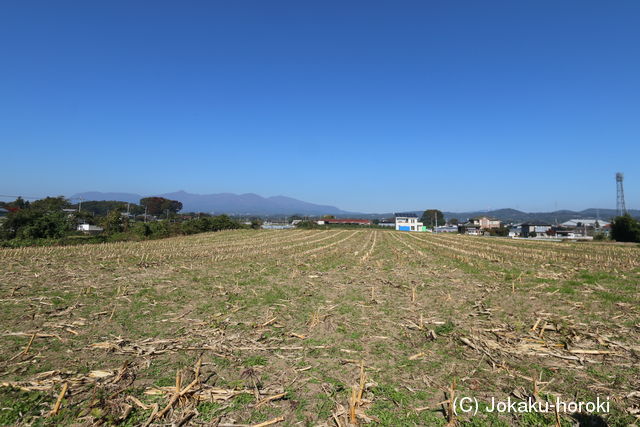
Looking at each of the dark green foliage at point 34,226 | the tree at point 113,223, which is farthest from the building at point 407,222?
the dark green foliage at point 34,226

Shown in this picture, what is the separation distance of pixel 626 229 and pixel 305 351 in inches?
2931

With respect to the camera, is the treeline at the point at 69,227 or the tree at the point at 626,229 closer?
the treeline at the point at 69,227

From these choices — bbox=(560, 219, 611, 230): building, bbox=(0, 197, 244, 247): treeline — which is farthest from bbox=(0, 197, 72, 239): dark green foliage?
bbox=(560, 219, 611, 230): building

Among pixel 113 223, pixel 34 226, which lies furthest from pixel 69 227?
pixel 113 223

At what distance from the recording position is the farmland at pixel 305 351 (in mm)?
4062

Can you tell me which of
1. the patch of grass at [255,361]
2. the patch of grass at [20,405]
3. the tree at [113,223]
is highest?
the tree at [113,223]

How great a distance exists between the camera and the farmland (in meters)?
4.06

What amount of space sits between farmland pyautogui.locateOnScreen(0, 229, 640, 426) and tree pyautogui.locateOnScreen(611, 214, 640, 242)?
5913 cm

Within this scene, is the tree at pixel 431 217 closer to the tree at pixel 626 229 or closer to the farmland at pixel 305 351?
the tree at pixel 626 229

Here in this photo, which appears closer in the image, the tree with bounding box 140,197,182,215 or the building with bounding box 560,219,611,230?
the building with bounding box 560,219,611,230

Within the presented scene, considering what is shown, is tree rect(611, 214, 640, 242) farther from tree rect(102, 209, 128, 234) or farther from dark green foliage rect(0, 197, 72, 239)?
tree rect(102, 209, 128, 234)

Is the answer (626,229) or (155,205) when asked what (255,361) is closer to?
(626,229)

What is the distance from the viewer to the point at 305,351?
235 inches

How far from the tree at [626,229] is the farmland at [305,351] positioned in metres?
59.1
